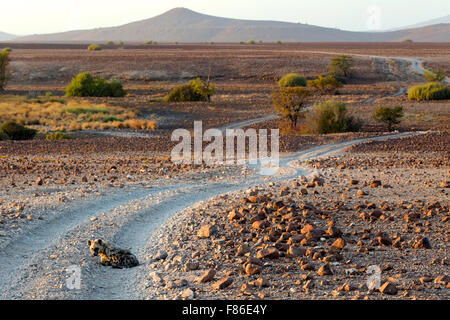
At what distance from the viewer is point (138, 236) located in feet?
30.3

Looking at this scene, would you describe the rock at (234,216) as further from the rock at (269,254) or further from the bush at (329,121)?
the bush at (329,121)

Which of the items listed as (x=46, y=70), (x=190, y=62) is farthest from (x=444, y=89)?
(x=46, y=70)

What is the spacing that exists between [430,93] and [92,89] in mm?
25115

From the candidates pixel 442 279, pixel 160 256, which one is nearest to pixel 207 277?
pixel 160 256

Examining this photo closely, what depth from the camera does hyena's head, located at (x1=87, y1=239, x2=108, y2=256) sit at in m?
7.89

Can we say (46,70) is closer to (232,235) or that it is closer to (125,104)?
(125,104)

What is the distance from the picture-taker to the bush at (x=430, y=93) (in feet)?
127

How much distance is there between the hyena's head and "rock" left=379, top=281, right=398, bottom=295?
11.9 feet

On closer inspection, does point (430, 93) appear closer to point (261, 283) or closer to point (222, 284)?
point (261, 283)

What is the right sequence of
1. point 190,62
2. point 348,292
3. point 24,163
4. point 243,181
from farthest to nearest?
point 190,62
point 24,163
point 243,181
point 348,292

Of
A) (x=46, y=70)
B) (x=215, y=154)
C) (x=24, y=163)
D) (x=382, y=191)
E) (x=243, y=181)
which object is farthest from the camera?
(x=46, y=70)

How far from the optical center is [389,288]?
242 inches

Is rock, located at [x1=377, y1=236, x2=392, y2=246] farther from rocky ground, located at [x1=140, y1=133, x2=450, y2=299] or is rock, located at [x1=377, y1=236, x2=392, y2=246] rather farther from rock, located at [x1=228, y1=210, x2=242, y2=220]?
rock, located at [x1=228, y1=210, x2=242, y2=220]
